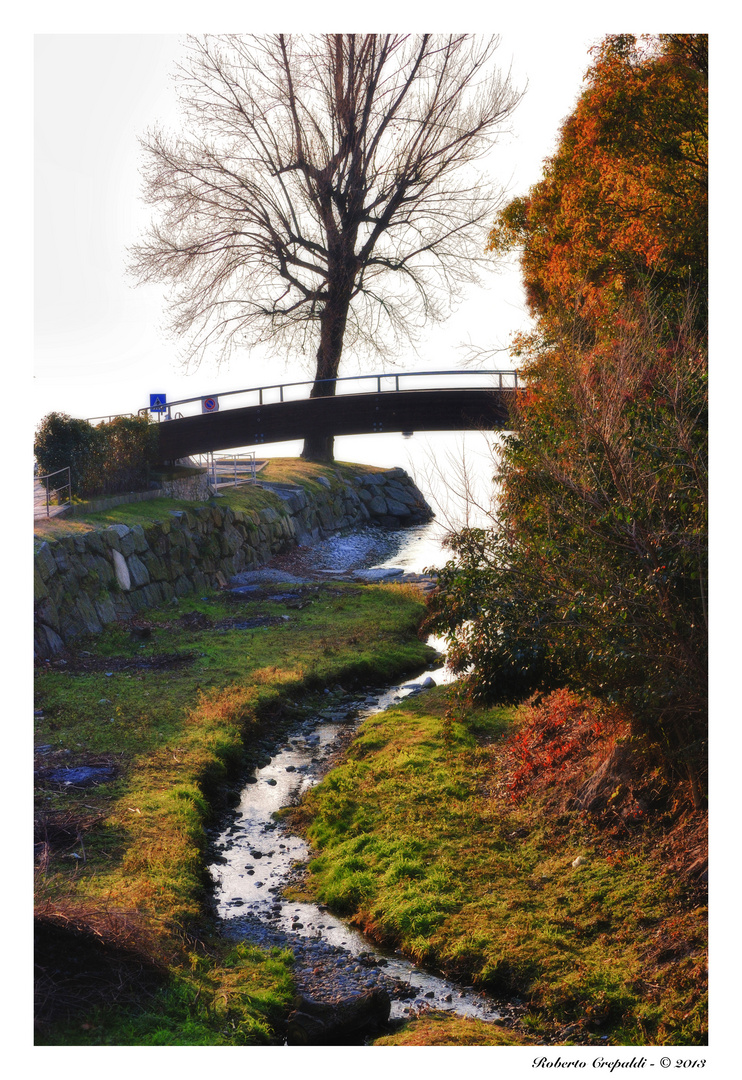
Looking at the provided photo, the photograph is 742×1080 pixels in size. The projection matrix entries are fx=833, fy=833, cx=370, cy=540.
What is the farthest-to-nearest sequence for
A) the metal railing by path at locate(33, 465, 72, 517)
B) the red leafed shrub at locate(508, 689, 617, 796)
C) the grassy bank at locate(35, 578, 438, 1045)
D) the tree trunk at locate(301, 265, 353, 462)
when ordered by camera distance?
the tree trunk at locate(301, 265, 353, 462) < the metal railing by path at locate(33, 465, 72, 517) < the red leafed shrub at locate(508, 689, 617, 796) < the grassy bank at locate(35, 578, 438, 1045)

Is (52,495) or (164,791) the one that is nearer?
(164,791)

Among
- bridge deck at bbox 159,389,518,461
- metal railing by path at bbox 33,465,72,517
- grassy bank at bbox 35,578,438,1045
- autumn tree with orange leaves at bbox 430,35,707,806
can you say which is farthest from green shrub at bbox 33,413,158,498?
autumn tree with orange leaves at bbox 430,35,707,806

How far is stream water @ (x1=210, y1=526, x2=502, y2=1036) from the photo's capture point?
26.4 ft

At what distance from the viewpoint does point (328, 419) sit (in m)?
29.0

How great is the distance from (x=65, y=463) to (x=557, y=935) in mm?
17095

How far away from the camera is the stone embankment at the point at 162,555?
17531mm

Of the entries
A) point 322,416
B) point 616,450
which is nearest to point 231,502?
point 322,416

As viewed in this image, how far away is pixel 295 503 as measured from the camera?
3259 cm

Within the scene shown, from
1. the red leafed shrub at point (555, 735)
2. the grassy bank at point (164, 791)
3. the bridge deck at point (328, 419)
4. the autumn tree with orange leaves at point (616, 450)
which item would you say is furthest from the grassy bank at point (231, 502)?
the red leafed shrub at point (555, 735)

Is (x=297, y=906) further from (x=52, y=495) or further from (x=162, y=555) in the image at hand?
(x=52, y=495)

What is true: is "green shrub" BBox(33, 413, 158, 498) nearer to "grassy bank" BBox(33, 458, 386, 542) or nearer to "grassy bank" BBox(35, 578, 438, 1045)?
"grassy bank" BBox(33, 458, 386, 542)

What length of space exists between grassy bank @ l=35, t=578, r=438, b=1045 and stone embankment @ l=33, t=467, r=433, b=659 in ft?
2.04

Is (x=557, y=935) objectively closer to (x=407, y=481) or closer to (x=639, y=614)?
(x=639, y=614)

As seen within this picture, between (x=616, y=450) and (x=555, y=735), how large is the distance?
17.5 feet
